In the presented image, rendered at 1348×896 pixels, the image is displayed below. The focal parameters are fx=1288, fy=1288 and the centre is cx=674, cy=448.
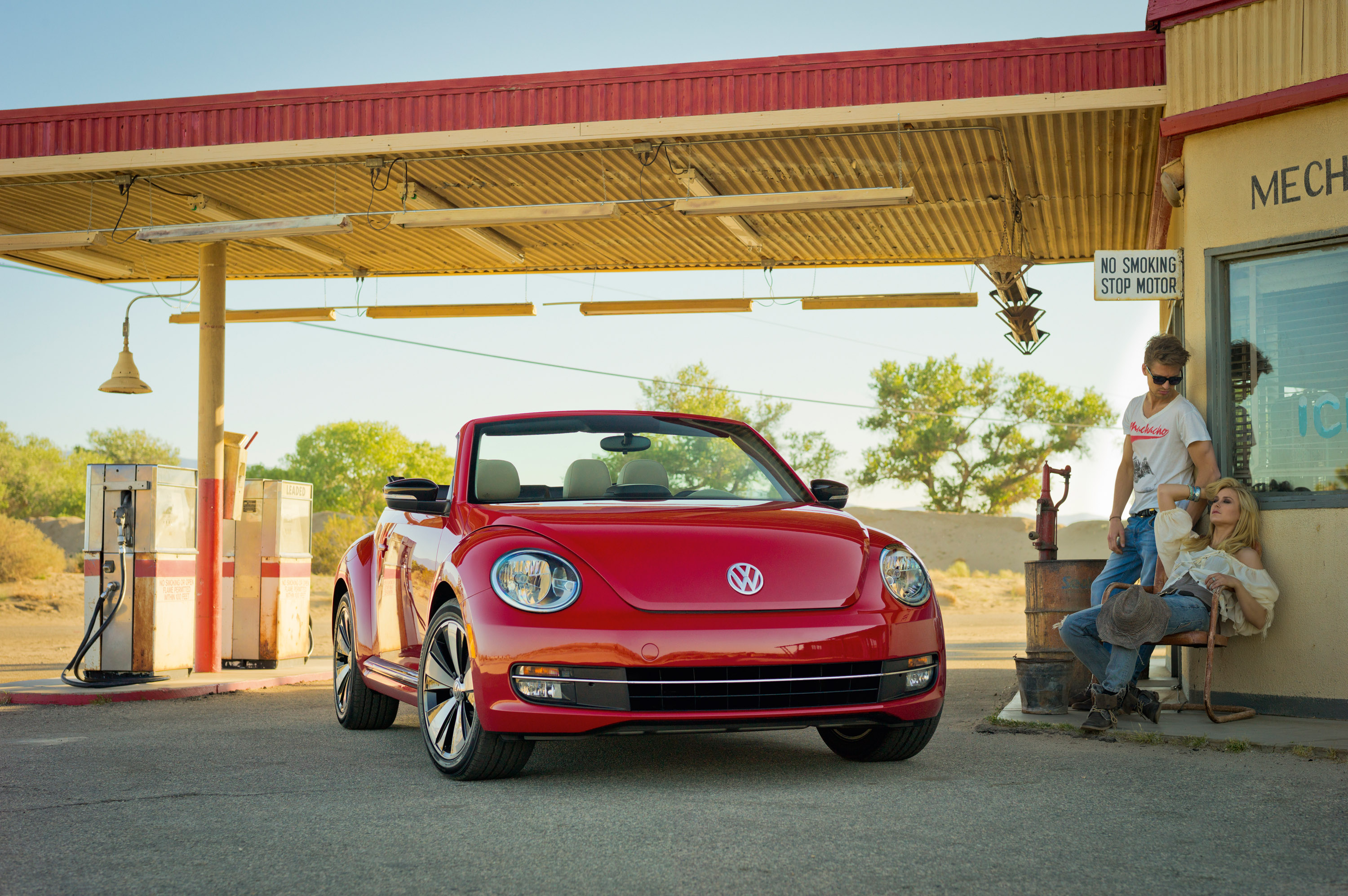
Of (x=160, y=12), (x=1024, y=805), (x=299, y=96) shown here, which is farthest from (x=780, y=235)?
(x=160, y=12)

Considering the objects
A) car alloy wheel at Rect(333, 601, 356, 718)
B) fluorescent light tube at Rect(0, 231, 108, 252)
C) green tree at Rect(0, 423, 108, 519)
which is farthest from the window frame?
green tree at Rect(0, 423, 108, 519)

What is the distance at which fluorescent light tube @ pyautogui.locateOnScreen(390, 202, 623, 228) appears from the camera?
32.4ft

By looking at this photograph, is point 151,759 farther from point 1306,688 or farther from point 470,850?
point 1306,688

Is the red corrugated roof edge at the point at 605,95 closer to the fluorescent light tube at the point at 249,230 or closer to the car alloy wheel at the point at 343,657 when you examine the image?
the fluorescent light tube at the point at 249,230

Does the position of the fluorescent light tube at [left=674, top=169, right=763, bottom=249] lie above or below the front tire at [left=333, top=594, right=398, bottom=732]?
above

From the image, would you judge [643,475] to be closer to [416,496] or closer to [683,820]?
[416,496]

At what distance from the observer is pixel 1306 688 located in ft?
23.4

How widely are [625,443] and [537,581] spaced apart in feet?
5.46

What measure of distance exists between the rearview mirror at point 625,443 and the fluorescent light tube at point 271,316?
29.4 feet

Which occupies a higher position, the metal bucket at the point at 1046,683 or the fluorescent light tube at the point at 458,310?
the fluorescent light tube at the point at 458,310

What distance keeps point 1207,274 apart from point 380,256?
965 centimetres

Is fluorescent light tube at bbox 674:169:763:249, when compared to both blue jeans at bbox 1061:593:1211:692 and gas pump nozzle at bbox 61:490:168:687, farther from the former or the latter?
blue jeans at bbox 1061:593:1211:692

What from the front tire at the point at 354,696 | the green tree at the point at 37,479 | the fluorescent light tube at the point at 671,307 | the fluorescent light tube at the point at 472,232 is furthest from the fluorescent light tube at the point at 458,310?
the green tree at the point at 37,479

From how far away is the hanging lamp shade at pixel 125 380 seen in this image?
40.4 ft
